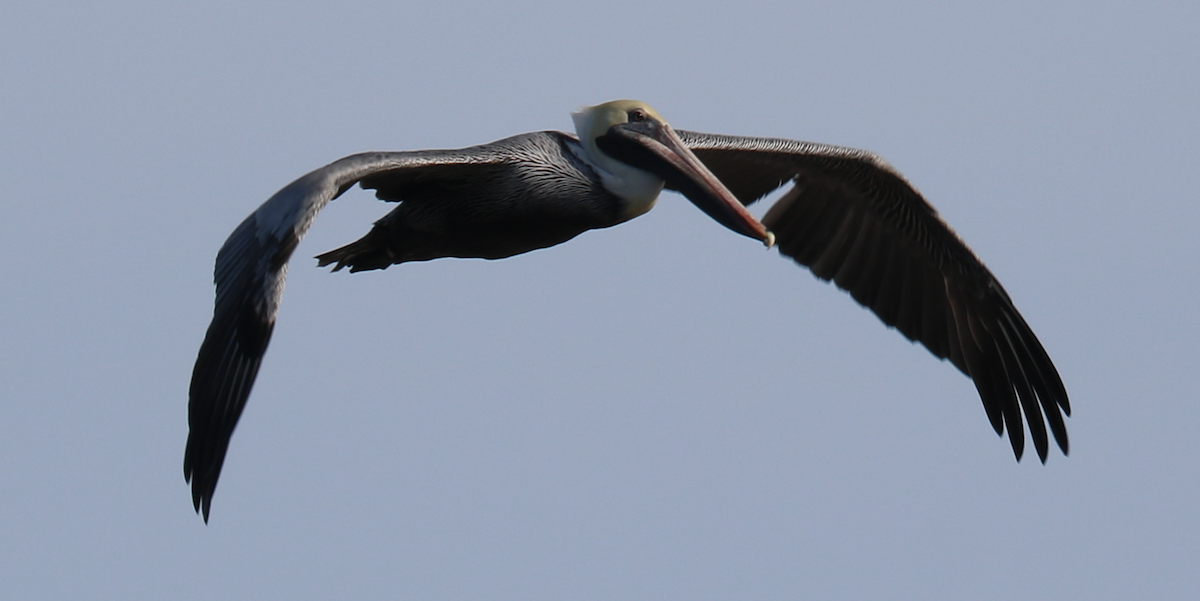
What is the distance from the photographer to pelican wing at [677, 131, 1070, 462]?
12.3 m

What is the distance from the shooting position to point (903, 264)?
42.0ft

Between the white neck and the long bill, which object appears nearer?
the long bill

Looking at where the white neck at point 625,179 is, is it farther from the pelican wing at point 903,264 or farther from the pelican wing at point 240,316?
the pelican wing at point 240,316

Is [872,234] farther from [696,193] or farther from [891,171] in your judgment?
[696,193]

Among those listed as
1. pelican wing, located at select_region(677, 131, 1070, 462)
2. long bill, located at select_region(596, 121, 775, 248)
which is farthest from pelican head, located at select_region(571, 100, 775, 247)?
pelican wing, located at select_region(677, 131, 1070, 462)

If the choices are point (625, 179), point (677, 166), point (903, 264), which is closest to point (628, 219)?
point (625, 179)

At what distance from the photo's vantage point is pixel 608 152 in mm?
10625

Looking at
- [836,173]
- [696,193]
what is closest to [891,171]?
[836,173]

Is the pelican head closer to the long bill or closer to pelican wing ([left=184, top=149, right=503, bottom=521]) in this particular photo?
the long bill

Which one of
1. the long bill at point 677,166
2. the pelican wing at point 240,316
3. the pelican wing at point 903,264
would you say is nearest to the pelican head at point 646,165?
the long bill at point 677,166

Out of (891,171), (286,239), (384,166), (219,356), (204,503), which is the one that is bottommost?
(204,503)

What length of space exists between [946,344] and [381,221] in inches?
182

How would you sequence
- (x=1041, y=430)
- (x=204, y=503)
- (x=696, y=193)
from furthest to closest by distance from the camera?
(x=1041, y=430)
(x=696, y=193)
(x=204, y=503)

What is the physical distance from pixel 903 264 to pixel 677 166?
3024mm
